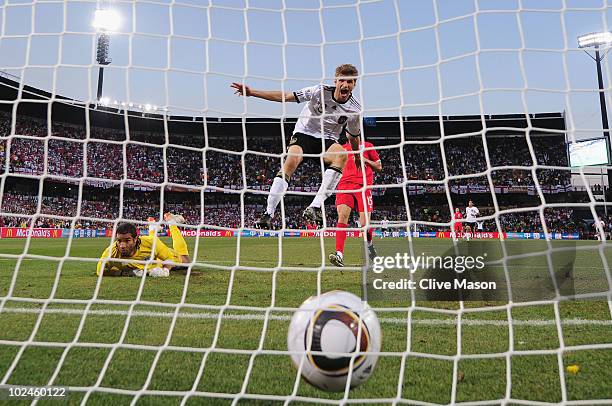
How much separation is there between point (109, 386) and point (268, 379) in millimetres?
732

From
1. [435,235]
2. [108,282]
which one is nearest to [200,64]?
[108,282]

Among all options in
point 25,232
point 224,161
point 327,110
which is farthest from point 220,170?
point 327,110

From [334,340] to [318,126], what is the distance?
3.39 meters

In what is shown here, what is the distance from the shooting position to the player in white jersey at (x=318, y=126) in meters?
4.51

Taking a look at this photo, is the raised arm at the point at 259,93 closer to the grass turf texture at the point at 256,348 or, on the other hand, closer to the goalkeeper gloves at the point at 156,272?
the grass turf texture at the point at 256,348

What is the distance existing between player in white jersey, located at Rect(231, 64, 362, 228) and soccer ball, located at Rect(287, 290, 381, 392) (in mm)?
2228

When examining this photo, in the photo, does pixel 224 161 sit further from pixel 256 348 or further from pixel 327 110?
pixel 256 348

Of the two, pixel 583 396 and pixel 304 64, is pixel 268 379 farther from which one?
pixel 304 64

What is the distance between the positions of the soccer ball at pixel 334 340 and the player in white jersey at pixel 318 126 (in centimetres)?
223

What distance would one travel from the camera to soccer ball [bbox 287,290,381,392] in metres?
2.10

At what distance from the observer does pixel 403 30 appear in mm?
3393

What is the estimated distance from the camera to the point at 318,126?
5.20 meters

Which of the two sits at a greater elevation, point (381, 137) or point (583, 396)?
point (381, 137)

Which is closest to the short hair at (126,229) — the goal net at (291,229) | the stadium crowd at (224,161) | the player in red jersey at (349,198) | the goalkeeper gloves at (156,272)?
the goal net at (291,229)
